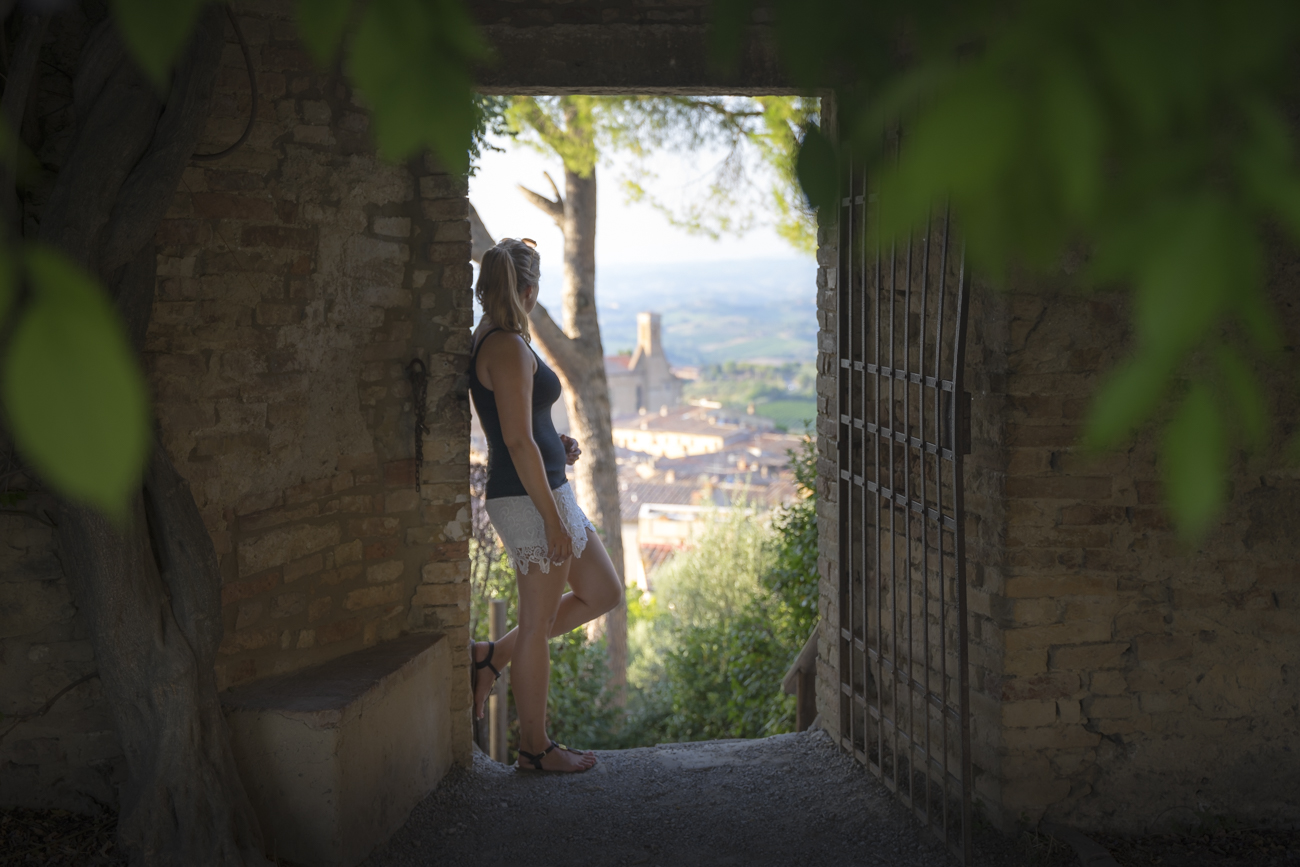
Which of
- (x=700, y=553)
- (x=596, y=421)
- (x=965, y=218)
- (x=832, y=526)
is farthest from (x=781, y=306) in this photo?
(x=965, y=218)

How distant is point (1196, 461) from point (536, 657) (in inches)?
131

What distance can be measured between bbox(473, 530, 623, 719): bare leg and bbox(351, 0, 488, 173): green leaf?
3003mm

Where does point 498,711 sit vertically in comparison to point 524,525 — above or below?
below

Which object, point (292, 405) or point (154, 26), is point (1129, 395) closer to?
point (154, 26)

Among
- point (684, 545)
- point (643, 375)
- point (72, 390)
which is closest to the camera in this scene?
point (72, 390)

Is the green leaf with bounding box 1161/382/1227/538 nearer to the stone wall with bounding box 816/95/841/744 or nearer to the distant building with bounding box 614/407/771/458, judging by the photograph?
the stone wall with bounding box 816/95/841/744

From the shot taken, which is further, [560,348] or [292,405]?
[560,348]

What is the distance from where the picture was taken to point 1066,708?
308 cm

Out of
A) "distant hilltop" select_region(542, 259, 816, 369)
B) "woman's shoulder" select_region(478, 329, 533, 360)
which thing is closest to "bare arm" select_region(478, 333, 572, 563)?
"woman's shoulder" select_region(478, 329, 533, 360)

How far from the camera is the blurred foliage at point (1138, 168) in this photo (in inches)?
24.0

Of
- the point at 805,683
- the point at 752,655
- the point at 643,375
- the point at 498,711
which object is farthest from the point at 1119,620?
the point at 643,375

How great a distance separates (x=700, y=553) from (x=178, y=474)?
1115 centimetres

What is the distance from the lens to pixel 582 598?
3.84 metres

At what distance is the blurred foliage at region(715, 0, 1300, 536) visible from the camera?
0.61 meters
